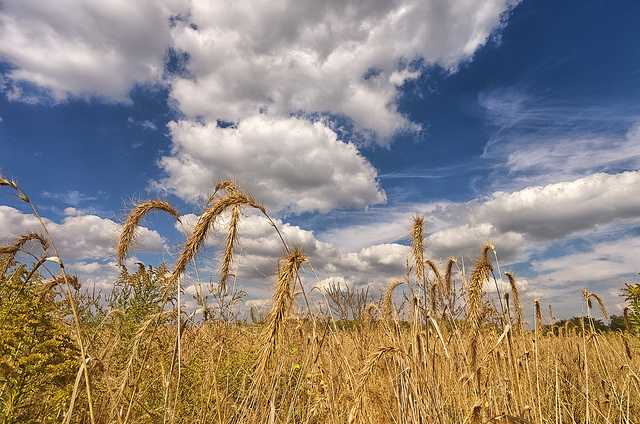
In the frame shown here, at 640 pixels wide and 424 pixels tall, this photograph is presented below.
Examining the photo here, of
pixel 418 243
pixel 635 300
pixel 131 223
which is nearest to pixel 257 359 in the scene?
pixel 131 223

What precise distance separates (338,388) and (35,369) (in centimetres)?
267

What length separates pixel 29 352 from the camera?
3.14m

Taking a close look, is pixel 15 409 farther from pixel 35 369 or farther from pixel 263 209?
pixel 263 209

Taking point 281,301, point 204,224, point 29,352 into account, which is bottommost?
point 29,352

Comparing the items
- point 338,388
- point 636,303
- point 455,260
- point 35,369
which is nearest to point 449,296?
point 455,260

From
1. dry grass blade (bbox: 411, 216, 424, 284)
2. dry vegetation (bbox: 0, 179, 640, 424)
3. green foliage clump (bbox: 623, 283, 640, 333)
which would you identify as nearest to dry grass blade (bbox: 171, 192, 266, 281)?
dry vegetation (bbox: 0, 179, 640, 424)

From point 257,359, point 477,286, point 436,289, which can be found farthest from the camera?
point 436,289

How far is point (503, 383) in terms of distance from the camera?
3.99 m

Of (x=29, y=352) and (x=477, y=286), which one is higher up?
(x=477, y=286)

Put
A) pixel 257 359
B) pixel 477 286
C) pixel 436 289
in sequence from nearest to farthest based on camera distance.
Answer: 1. pixel 257 359
2. pixel 477 286
3. pixel 436 289

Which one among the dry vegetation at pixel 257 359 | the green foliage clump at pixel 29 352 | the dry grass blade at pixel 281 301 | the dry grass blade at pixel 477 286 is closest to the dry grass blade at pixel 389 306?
the dry vegetation at pixel 257 359

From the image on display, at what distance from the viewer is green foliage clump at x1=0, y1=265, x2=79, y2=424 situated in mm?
3078

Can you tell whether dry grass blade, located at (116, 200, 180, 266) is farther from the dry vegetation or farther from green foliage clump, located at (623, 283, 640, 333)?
green foliage clump, located at (623, 283, 640, 333)

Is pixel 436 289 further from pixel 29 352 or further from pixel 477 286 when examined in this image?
pixel 29 352
